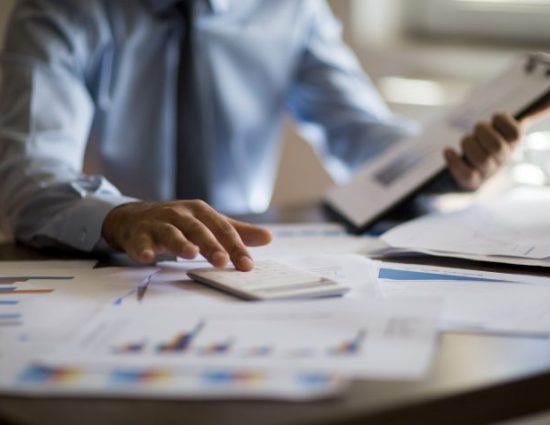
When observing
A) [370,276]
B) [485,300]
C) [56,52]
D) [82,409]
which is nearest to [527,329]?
[485,300]

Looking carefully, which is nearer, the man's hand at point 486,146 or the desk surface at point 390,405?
the desk surface at point 390,405

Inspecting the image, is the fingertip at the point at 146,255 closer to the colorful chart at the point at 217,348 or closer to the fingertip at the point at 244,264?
the fingertip at the point at 244,264

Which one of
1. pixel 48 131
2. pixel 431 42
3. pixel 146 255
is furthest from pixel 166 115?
pixel 431 42

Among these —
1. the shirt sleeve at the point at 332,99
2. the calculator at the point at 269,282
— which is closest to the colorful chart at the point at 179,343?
the calculator at the point at 269,282

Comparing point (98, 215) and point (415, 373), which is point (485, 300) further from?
point (98, 215)

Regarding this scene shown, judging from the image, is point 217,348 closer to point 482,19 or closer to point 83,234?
point 83,234

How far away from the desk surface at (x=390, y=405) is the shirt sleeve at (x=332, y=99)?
A: 99 centimetres

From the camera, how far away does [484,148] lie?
1.24 m

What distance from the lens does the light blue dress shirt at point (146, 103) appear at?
1.16 metres

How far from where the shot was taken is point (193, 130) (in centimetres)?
152

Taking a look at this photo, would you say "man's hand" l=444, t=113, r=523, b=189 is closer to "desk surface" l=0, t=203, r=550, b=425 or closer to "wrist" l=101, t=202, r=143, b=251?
"wrist" l=101, t=202, r=143, b=251

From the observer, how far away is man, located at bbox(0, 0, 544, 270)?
1.09 m

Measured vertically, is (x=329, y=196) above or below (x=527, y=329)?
below

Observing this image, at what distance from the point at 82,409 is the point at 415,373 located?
21 cm
